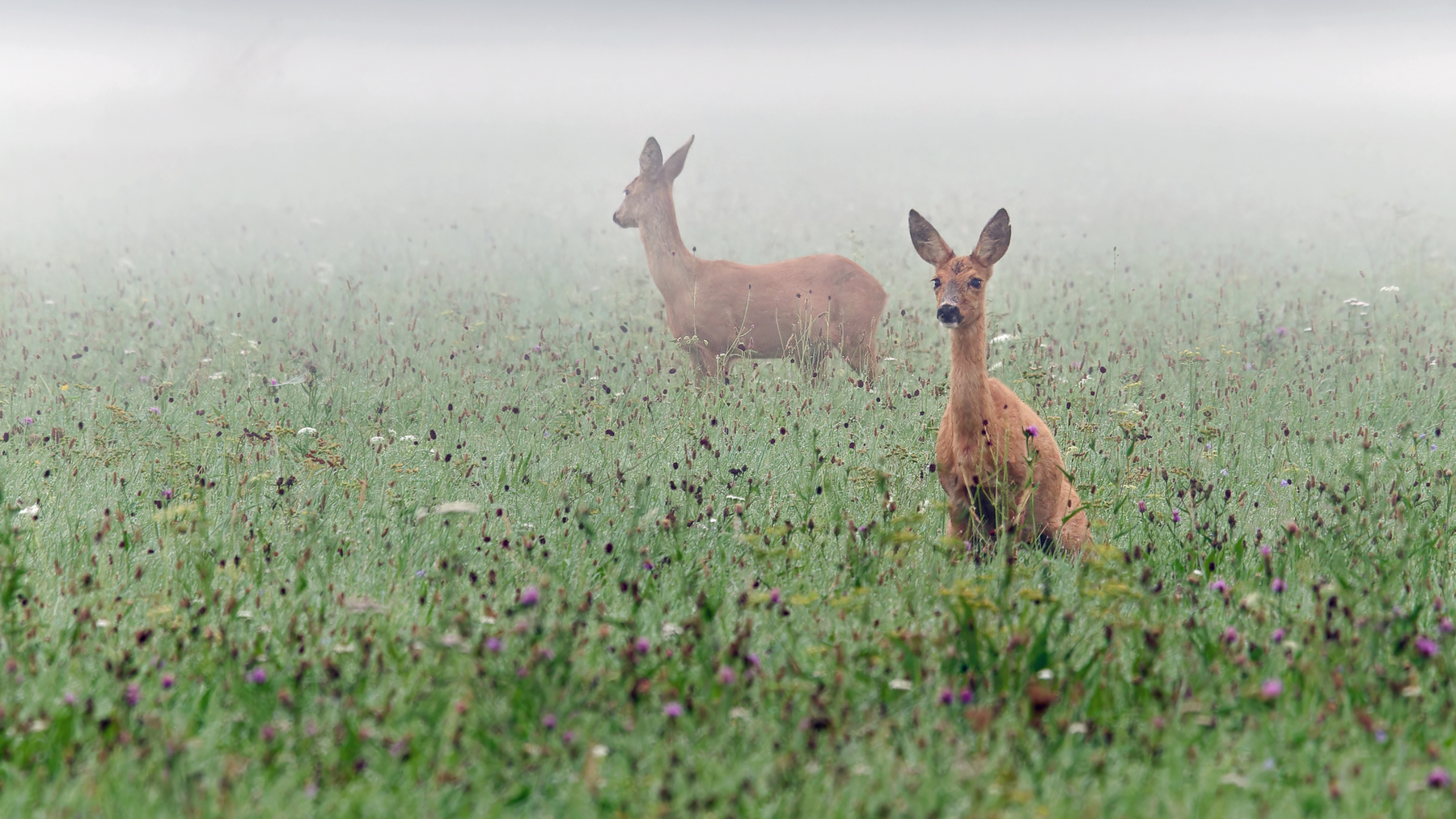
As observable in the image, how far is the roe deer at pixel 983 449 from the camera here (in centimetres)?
498

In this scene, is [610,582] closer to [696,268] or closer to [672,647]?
[672,647]

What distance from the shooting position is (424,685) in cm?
326

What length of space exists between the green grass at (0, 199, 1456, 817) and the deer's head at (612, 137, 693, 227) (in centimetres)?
166

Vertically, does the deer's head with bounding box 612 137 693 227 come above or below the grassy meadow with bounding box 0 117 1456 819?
above

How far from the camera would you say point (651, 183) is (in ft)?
30.8

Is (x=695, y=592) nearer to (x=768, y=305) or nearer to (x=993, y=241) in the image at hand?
(x=993, y=241)

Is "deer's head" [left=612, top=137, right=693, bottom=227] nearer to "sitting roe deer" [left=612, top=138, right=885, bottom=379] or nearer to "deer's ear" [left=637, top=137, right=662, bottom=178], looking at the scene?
"deer's ear" [left=637, top=137, right=662, bottom=178]

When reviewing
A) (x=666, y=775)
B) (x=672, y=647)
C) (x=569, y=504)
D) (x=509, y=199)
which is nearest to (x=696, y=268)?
(x=569, y=504)

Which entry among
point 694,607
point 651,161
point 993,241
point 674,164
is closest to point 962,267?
point 993,241

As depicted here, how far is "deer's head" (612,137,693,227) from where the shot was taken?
9328mm

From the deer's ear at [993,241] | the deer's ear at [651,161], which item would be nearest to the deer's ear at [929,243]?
the deer's ear at [993,241]

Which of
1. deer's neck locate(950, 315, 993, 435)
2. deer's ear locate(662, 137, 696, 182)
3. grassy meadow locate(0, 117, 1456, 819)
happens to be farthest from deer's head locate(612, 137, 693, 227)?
deer's neck locate(950, 315, 993, 435)

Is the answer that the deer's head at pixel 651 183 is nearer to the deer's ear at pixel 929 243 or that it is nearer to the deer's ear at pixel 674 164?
the deer's ear at pixel 674 164

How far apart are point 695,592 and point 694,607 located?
0.47ft
